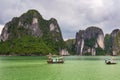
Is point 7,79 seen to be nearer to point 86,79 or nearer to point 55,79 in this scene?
point 55,79

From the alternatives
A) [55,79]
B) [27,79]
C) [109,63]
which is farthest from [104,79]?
[109,63]

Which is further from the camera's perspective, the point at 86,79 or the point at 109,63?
the point at 109,63

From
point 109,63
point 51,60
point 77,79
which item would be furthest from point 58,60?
point 77,79

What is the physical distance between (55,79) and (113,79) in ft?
23.9

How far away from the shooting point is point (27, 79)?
31.8m

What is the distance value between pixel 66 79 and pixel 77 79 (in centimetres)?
142

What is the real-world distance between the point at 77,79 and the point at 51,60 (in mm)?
41134

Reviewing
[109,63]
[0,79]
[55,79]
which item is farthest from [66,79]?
[109,63]

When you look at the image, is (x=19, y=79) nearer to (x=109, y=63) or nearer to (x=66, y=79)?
(x=66, y=79)

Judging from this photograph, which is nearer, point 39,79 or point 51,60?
point 39,79

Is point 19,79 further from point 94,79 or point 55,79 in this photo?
point 94,79

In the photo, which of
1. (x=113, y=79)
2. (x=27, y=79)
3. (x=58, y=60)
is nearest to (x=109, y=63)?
(x=58, y=60)

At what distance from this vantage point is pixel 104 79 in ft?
108

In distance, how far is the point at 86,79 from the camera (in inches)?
1292
